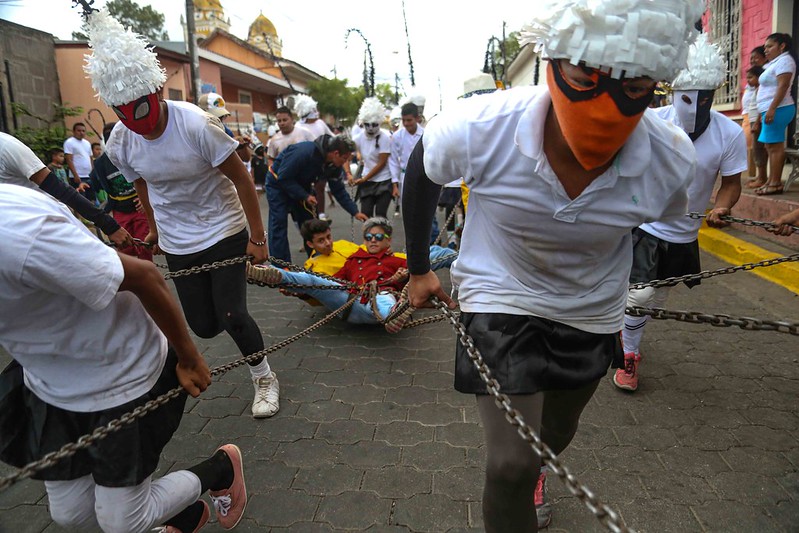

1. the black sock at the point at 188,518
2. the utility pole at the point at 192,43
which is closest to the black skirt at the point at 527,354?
the black sock at the point at 188,518

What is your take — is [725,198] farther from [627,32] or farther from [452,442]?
[627,32]

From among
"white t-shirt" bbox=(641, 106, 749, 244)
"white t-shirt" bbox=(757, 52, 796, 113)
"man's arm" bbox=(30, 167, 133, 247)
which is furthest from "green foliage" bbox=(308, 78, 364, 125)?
"white t-shirt" bbox=(641, 106, 749, 244)

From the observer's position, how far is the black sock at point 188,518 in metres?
2.13

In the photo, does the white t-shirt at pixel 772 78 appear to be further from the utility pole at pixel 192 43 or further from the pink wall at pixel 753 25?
the utility pole at pixel 192 43

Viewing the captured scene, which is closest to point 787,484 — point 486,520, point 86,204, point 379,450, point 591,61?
point 486,520

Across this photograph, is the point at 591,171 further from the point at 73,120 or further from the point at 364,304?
the point at 73,120

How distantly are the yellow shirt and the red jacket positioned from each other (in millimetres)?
155

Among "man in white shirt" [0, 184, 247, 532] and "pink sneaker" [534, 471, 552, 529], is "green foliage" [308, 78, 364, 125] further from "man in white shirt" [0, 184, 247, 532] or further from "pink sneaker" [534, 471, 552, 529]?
"man in white shirt" [0, 184, 247, 532]

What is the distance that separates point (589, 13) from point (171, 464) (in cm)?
275

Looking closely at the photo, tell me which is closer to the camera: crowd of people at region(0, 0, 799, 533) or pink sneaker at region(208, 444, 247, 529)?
crowd of people at region(0, 0, 799, 533)

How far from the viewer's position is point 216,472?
7.42 ft

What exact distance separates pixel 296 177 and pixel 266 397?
3.05 meters

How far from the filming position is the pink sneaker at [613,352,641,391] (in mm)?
3389

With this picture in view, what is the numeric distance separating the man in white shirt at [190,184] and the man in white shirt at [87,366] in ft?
3.35
